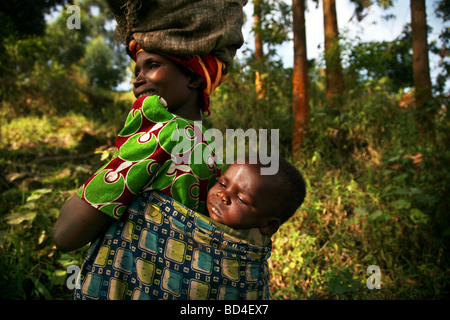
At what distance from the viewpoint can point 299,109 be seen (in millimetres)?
4820

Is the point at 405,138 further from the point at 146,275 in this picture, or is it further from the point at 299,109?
the point at 146,275

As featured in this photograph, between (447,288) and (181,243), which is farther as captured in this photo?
(447,288)

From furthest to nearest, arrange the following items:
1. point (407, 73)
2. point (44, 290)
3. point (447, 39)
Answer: point (407, 73) < point (447, 39) < point (44, 290)

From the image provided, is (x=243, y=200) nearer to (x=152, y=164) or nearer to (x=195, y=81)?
(x=152, y=164)

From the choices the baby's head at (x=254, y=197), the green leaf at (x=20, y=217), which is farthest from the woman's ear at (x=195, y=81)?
the green leaf at (x=20, y=217)

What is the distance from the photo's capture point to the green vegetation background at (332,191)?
251 cm

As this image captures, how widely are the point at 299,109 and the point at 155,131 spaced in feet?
13.7

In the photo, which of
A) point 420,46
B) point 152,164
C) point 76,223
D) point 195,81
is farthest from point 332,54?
point 76,223

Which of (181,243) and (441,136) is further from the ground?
(441,136)

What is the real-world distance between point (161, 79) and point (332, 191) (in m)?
3.05

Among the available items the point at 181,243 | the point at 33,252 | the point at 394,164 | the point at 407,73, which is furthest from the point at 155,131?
the point at 407,73

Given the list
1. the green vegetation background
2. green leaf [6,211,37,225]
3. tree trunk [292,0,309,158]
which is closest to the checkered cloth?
the green vegetation background

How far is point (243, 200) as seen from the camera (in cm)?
103

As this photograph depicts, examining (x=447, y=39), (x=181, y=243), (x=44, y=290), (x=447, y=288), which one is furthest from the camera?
(x=447, y=39)
